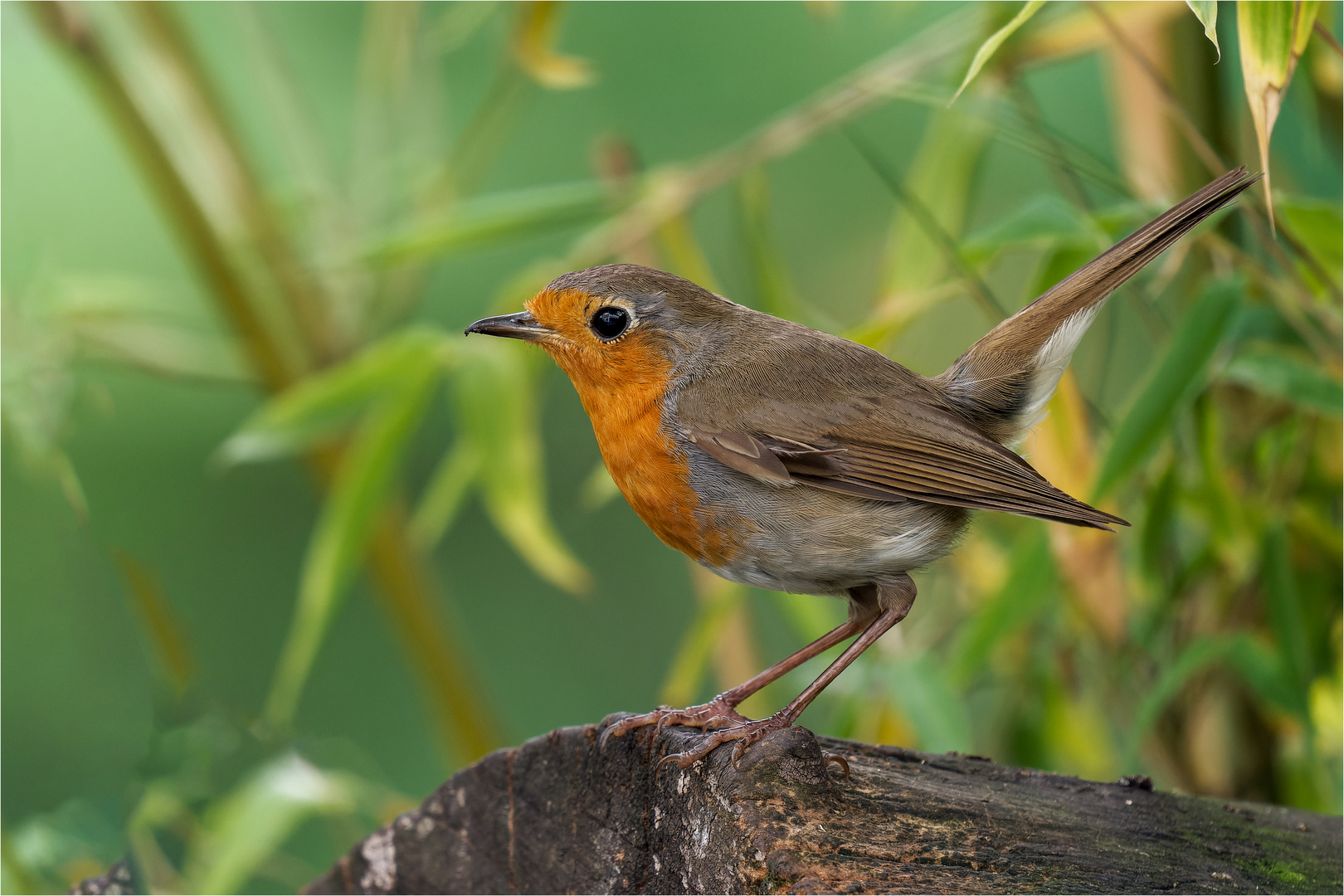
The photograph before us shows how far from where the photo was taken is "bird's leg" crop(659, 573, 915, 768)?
1.31m

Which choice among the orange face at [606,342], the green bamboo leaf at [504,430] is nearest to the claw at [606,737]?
the orange face at [606,342]

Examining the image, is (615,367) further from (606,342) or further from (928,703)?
(928,703)

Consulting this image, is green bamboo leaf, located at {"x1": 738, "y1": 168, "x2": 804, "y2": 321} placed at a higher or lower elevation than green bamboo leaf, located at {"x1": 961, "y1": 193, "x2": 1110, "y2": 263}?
higher

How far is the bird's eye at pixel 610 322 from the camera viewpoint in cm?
172

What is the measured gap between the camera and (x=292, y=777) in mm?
2332

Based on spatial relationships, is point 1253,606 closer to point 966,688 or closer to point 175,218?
point 966,688

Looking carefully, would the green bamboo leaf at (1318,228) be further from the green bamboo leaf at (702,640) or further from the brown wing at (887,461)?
the green bamboo leaf at (702,640)

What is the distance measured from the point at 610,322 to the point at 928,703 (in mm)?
857

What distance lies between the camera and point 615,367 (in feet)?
5.70

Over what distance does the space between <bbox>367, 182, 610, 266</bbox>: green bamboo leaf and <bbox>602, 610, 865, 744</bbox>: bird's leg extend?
953mm

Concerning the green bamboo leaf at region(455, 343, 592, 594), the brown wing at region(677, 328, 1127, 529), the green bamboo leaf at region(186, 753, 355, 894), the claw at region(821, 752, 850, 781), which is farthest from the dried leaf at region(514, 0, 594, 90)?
the green bamboo leaf at region(186, 753, 355, 894)

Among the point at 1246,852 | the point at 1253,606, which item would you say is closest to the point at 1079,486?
the point at 1253,606

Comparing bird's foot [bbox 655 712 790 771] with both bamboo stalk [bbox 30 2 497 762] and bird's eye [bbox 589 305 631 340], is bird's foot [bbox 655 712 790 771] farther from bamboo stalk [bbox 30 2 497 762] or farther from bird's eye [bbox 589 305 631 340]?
bamboo stalk [bbox 30 2 497 762]

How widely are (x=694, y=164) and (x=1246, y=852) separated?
1.50 meters
